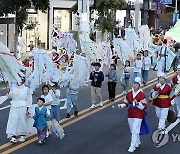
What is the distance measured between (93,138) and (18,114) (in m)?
1.81

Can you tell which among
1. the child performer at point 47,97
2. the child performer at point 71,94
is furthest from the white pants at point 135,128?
the child performer at point 71,94

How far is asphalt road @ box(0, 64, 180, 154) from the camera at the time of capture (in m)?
9.83

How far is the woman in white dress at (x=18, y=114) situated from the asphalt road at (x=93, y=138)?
232mm

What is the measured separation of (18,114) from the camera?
10367 mm

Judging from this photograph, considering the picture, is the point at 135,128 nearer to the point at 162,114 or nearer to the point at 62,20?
the point at 162,114

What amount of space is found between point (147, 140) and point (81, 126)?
198cm

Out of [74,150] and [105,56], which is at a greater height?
[105,56]

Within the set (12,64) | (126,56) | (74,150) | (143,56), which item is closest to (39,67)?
(12,64)

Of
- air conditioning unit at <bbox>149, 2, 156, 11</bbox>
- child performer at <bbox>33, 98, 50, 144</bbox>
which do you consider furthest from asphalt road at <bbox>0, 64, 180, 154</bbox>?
air conditioning unit at <bbox>149, 2, 156, 11</bbox>

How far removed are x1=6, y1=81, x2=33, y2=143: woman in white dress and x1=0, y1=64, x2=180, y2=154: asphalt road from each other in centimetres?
23

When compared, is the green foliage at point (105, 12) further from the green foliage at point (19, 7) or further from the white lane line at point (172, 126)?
the white lane line at point (172, 126)

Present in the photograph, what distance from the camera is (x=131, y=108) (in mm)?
9797

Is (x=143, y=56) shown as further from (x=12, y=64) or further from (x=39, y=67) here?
(x=12, y=64)

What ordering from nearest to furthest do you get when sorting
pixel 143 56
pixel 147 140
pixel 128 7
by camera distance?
pixel 147 140, pixel 143 56, pixel 128 7
